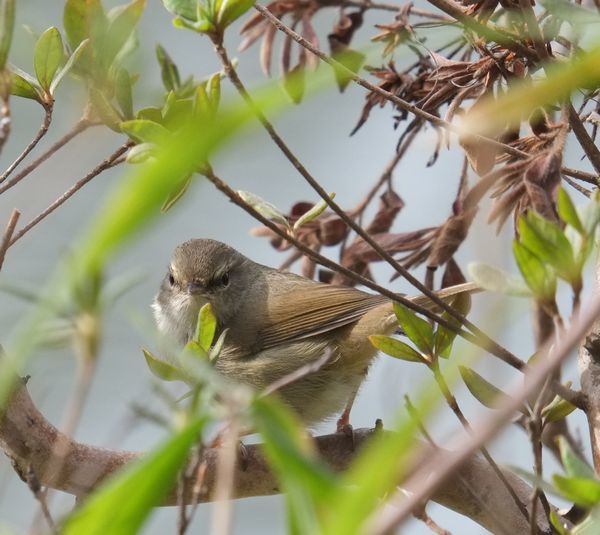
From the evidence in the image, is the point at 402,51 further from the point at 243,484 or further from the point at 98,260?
the point at 98,260

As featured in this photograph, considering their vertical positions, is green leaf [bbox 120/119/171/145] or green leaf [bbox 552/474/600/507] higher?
green leaf [bbox 120/119/171/145]

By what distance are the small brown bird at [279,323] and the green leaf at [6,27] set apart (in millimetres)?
2188

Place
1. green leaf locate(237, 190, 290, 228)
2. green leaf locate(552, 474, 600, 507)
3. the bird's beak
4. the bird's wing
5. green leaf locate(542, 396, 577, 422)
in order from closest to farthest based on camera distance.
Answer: green leaf locate(552, 474, 600, 507), green leaf locate(542, 396, 577, 422), green leaf locate(237, 190, 290, 228), the bird's wing, the bird's beak

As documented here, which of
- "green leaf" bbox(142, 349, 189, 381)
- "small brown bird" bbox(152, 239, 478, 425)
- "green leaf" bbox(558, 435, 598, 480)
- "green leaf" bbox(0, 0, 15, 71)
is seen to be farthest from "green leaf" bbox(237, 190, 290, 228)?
"small brown bird" bbox(152, 239, 478, 425)

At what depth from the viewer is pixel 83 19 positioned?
5.79 feet

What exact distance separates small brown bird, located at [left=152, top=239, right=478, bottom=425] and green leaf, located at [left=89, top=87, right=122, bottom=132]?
178 cm

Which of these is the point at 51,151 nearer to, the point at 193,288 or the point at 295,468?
the point at 295,468

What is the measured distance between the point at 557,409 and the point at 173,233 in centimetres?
539

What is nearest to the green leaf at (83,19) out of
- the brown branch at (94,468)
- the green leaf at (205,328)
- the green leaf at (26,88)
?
the green leaf at (26,88)

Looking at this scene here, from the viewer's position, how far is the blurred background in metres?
1.36

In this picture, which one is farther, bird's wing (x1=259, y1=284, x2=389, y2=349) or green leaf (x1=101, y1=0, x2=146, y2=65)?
bird's wing (x1=259, y1=284, x2=389, y2=349)

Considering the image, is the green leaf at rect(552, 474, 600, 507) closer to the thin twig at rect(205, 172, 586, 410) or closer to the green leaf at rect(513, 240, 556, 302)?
the green leaf at rect(513, 240, 556, 302)

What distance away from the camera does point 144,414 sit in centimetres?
109

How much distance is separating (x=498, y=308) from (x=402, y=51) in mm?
1197
